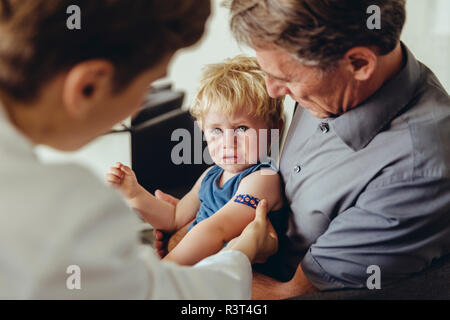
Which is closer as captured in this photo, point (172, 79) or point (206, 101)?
point (206, 101)

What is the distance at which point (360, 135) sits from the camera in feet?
4.12

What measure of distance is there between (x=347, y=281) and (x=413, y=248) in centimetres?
18

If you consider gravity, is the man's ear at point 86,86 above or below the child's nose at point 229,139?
above

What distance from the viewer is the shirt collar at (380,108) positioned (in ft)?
4.00

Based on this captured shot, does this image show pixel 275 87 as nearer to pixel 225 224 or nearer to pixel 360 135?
pixel 360 135

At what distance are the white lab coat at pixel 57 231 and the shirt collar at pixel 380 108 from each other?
2.36 feet

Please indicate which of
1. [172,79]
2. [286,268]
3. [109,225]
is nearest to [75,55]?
[109,225]

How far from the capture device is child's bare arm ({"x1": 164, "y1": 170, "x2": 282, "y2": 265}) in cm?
137

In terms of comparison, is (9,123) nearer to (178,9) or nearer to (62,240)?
(62,240)
